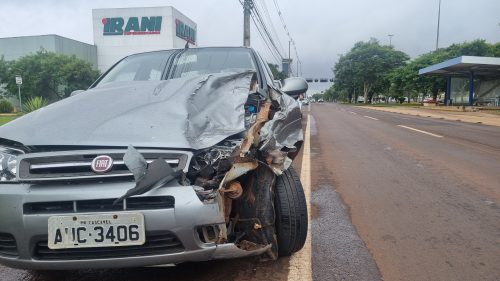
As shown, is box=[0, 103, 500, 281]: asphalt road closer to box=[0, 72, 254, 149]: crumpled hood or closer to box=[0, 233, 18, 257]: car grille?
box=[0, 233, 18, 257]: car grille

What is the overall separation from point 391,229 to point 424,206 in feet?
3.13

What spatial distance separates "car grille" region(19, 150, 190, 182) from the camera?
90.2 inches

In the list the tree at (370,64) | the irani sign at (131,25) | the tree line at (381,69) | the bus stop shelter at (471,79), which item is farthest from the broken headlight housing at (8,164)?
the tree at (370,64)

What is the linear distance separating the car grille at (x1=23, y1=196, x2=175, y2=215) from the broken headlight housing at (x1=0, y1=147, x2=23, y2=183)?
26cm

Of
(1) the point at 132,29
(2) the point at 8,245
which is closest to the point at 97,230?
(2) the point at 8,245

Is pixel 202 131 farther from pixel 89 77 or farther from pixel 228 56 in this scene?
pixel 89 77

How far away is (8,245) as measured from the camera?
2334 mm

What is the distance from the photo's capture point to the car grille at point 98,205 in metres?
2.21

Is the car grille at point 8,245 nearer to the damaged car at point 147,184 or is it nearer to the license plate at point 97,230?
the damaged car at point 147,184

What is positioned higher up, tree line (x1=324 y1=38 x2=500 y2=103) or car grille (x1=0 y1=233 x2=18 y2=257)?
tree line (x1=324 y1=38 x2=500 y2=103)

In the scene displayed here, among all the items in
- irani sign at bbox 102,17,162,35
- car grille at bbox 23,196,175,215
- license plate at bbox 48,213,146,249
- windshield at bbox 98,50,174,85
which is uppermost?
irani sign at bbox 102,17,162,35

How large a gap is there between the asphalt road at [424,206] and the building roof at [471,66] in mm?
26237

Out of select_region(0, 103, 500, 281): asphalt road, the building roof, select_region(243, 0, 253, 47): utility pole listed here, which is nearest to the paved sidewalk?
the building roof

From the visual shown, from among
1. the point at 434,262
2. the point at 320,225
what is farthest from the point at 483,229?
the point at 320,225
